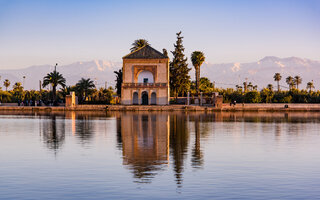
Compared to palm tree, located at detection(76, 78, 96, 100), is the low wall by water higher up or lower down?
lower down

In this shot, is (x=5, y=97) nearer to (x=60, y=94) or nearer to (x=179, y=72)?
(x=60, y=94)

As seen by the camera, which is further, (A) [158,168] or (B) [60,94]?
(B) [60,94]

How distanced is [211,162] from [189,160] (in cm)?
85

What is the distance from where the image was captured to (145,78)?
74.1 meters

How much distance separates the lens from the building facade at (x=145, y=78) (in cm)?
7175

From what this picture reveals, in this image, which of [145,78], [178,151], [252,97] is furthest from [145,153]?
[252,97]

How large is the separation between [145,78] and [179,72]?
388 inches

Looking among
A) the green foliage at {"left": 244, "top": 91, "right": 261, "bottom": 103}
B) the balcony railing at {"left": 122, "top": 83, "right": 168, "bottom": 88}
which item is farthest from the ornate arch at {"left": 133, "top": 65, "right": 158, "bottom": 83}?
the green foliage at {"left": 244, "top": 91, "right": 261, "bottom": 103}

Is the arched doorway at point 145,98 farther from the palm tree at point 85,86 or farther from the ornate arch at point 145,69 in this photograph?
the palm tree at point 85,86

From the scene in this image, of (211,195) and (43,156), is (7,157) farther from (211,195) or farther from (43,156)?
(211,195)

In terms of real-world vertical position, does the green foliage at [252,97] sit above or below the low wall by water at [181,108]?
above

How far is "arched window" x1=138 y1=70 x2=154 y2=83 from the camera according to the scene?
2913 inches

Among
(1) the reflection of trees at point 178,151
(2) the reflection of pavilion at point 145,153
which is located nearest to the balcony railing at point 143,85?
(1) the reflection of trees at point 178,151

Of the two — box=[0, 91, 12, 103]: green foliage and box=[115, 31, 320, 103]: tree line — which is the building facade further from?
box=[0, 91, 12, 103]: green foliage
